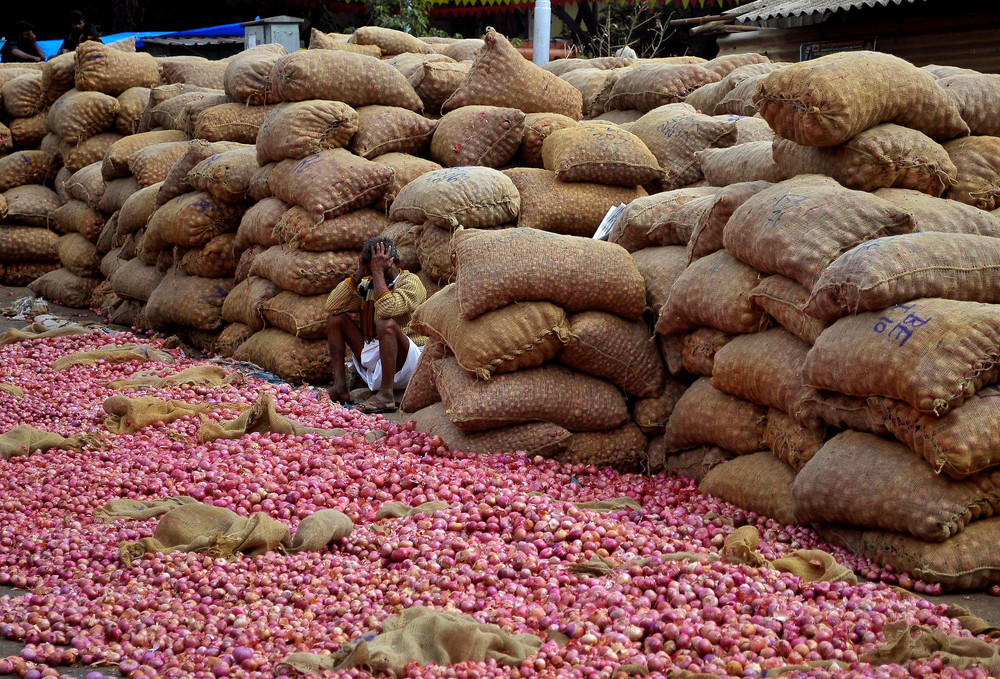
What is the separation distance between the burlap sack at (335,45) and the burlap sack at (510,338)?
14.7 feet

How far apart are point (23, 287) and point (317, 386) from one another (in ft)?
16.2

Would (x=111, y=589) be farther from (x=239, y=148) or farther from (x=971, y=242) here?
(x=239, y=148)

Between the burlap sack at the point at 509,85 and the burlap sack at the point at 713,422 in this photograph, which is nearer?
the burlap sack at the point at 713,422

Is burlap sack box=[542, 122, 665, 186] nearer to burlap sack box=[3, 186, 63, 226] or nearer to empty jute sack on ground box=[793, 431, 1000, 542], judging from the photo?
empty jute sack on ground box=[793, 431, 1000, 542]

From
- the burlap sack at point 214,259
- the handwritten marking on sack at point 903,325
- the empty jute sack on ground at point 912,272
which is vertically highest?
the empty jute sack on ground at point 912,272

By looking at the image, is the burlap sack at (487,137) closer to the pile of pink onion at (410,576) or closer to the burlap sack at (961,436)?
the pile of pink onion at (410,576)

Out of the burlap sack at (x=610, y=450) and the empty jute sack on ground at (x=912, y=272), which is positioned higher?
the empty jute sack on ground at (x=912, y=272)

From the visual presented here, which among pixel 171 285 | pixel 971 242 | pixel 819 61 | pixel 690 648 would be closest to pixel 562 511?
pixel 690 648

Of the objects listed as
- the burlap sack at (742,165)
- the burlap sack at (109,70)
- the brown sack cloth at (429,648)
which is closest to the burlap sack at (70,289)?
the burlap sack at (109,70)

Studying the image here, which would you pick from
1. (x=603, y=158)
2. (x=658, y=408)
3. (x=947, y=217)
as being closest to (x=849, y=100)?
(x=947, y=217)

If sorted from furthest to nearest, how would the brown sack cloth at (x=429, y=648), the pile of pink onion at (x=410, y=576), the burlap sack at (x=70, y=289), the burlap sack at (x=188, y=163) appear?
1. the burlap sack at (x=70, y=289)
2. the burlap sack at (x=188, y=163)
3. the pile of pink onion at (x=410, y=576)
4. the brown sack cloth at (x=429, y=648)

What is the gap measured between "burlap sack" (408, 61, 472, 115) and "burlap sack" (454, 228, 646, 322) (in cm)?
267

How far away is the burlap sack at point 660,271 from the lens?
449 cm

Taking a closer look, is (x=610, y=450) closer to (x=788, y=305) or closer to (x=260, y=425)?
(x=788, y=305)
